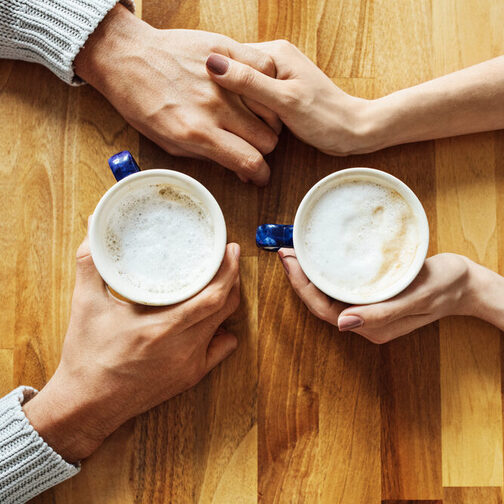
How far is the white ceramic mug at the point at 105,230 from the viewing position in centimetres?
70

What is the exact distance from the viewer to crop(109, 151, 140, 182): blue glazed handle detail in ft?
2.36

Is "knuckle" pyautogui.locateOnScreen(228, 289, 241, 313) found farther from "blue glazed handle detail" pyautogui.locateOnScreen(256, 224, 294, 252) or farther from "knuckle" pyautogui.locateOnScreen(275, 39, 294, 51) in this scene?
"knuckle" pyautogui.locateOnScreen(275, 39, 294, 51)

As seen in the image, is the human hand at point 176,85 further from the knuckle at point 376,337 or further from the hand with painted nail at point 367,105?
the knuckle at point 376,337

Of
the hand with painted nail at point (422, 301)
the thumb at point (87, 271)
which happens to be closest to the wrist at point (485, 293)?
the hand with painted nail at point (422, 301)

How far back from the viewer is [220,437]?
852mm

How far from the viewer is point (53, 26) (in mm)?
773

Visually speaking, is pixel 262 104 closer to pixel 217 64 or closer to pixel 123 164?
pixel 217 64

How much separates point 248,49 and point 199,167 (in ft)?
0.64

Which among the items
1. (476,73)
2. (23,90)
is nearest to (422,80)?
(476,73)

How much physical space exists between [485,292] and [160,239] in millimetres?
510

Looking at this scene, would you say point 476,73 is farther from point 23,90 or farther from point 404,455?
point 23,90

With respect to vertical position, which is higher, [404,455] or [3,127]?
[3,127]

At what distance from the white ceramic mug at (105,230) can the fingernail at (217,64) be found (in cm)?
18

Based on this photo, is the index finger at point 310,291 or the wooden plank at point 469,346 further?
the wooden plank at point 469,346
